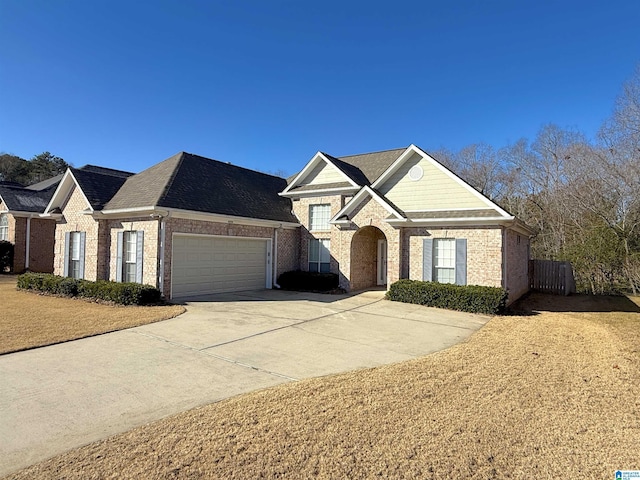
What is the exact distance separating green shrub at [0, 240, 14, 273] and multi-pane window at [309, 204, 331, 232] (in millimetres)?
18490

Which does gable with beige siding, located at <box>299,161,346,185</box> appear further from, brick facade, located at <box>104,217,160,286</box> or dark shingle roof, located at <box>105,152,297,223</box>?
brick facade, located at <box>104,217,160,286</box>

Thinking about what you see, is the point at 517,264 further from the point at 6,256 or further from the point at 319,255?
the point at 6,256

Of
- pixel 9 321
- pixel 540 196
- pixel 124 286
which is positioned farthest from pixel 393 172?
pixel 540 196

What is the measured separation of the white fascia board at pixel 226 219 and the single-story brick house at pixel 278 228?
5 cm

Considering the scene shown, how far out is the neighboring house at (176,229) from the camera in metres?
13.6

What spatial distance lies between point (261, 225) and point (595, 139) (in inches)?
817

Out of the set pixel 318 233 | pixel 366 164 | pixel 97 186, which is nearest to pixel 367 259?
pixel 318 233

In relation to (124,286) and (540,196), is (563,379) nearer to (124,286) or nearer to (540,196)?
(124,286)

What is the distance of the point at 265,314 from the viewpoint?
11258 millimetres

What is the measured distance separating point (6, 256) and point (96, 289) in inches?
565

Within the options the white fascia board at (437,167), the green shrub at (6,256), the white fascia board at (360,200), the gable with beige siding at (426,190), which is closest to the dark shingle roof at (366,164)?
the white fascia board at (360,200)

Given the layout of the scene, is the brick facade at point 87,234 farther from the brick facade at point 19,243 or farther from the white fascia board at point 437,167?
the white fascia board at point 437,167

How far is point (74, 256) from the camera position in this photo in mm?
16359

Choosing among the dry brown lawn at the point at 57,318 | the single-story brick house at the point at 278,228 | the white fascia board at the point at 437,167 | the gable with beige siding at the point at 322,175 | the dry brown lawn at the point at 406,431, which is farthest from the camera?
the gable with beige siding at the point at 322,175
